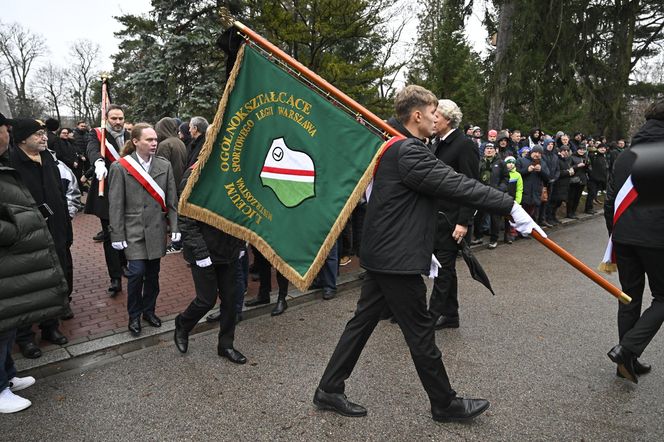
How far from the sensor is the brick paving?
4.65 metres

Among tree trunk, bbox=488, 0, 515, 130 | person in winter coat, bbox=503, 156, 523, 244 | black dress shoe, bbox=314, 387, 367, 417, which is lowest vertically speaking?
black dress shoe, bbox=314, 387, 367, 417

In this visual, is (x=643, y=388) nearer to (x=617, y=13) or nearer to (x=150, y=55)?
(x=617, y=13)

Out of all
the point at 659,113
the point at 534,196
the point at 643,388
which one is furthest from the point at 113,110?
the point at 534,196

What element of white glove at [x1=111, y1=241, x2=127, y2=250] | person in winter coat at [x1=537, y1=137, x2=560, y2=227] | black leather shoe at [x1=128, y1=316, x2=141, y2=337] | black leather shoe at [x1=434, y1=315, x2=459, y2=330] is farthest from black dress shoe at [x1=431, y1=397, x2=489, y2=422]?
person in winter coat at [x1=537, y1=137, x2=560, y2=227]

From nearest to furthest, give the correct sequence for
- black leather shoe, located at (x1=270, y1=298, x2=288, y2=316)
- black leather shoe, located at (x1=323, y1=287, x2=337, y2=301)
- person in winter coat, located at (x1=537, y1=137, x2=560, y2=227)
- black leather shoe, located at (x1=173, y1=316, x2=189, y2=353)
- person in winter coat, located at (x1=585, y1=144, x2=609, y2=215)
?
1. black leather shoe, located at (x1=173, y1=316, x2=189, y2=353)
2. black leather shoe, located at (x1=270, y1=298, x2=288, y2=316)
3. black leather shoe, located at (x1=323, y1=287, x2=337, y2=301)
4. person in winter coat, located at (x1=537, y1=137, x2=560, y2=227)
5. person in winter coat, located at (x1=585, y1=144, x2=609, y2=215)

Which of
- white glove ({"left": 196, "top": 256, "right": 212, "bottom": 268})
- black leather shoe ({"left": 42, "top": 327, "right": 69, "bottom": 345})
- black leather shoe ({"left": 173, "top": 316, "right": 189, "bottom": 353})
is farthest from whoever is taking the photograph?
black leather shoe ({"left": 42, "top": 327, "right": 69, "bottom": 345})

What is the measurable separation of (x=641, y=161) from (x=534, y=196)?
9.25 metres

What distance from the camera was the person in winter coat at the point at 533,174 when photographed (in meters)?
9.38

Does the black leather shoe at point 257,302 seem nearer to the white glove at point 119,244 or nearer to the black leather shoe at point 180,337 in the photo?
the black leather shoe at point 180,337

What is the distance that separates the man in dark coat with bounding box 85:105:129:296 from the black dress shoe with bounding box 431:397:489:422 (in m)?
4.32

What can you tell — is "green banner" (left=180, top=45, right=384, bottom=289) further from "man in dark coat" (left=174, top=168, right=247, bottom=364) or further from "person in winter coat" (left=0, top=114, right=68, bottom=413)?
"person in winter coat" (left=0, top=114, right=68, bottom=413)

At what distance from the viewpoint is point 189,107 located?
1474 cm

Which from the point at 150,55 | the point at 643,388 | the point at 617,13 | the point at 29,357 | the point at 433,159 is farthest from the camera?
the point at 150,55

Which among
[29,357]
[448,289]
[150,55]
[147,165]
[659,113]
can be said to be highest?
[150,55]
